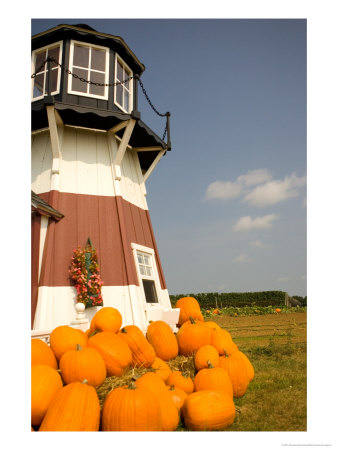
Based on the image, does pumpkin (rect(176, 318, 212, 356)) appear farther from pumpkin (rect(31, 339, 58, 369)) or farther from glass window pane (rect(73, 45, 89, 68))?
glass window pane (rect(73, 45, 89, 68))

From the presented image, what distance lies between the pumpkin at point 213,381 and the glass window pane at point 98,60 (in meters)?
6.65

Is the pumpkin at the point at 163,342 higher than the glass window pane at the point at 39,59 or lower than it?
lower

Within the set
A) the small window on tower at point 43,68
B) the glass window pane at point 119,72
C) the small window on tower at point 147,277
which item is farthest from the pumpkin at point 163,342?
the glass window pane at point 119,72

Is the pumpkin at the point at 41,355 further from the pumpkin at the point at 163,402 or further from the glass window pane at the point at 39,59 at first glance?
the glass window pane at the point at 39,59

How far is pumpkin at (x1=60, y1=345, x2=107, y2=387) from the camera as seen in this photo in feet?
9.84

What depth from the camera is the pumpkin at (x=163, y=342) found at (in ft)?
14.3

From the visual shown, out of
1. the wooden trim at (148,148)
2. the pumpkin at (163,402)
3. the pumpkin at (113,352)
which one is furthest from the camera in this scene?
the wooden trim at (148,148)

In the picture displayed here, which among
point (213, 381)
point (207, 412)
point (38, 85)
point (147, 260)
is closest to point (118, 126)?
point (38, 85)

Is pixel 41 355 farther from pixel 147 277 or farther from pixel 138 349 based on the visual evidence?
pixel 147 277

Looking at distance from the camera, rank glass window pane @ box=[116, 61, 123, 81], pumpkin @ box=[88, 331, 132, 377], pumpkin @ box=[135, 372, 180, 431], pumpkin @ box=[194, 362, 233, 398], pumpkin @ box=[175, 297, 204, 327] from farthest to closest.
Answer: glass window pane @ box=[116, 61, 123, 81] < pumpkin @ box=[175, 297, 204, 327] < pumpkin @ box=[194, 362, 233, 398] < pumpkin @ box=[88, 331, 132, 377] < pumpkin @ box=[135, 372, 180, 431]

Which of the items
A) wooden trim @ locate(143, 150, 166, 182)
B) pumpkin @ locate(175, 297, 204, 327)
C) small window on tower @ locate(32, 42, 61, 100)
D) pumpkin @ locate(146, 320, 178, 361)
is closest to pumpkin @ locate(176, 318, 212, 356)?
pumpkin @ locate(146, 320, 178, 361)

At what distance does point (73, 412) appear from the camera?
2.41m

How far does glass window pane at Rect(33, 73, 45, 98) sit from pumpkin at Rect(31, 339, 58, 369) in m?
6.13
